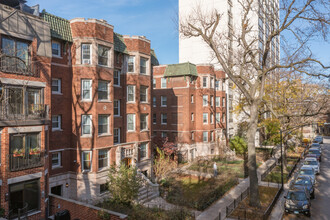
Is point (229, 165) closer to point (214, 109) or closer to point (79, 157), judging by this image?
point (214, 109)

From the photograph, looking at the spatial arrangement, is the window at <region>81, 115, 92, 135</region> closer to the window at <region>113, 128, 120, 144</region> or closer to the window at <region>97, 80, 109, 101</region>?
the window at <region>97, 80, 109, 101</region>

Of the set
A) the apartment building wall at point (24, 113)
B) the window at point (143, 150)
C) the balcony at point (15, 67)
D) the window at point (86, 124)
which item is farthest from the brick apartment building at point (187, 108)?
the balcony at point (15, 67)

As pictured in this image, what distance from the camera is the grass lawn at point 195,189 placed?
18.8 metres

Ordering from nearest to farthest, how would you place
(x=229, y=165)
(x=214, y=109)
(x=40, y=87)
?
(x=40, y=87), (x=229, y=165), (x=214, y=109)

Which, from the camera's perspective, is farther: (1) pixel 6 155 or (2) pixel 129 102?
(2) pixel 129 102

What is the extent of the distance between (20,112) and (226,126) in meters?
36.1

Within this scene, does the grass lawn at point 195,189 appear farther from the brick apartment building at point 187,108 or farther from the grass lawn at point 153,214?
the brick apartment building at point 187,108

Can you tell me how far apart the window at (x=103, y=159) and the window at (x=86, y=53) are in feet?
25.1

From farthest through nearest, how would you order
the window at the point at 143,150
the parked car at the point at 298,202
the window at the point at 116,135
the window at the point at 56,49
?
1. the window at the point at 143,150
2. the window at the point at 116,135
3. the window at the point at 56,49
4. the parked car at the point at 298,202

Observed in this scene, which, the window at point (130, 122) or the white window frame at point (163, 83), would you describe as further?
the white window frame at point (163, 83)

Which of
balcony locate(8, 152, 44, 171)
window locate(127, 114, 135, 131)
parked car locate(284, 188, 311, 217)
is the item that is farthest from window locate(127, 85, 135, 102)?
parked car locate(284, 188, 311, 217)

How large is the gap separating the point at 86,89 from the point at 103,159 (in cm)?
612

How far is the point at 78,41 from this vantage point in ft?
65.5

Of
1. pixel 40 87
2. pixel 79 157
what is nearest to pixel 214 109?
pixel 79 157
